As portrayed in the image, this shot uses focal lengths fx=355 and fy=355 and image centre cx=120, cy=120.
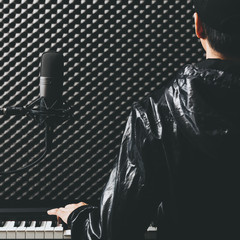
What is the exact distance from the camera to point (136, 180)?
0.86 metres

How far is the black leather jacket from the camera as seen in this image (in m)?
0.79

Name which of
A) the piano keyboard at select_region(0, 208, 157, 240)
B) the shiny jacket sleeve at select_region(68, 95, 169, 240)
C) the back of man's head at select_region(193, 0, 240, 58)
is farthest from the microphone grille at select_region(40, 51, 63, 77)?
the piano keyboard at select_region(0, 208, 157, 240)

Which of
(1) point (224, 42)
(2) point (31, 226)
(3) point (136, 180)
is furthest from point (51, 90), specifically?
(2) point (31, 226)

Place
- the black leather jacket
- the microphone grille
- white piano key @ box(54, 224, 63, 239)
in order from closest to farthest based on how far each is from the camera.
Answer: the black leather jacket → the microphone grille → white piano key @ box(54, 224, 63, 239)

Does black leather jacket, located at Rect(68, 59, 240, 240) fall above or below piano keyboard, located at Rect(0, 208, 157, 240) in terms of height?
above

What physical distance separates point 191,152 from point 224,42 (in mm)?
264

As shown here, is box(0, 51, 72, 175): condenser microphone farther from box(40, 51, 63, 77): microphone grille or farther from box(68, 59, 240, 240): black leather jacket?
box(68, 59, 240, 240): black leather jacket

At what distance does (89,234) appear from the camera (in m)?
0.99

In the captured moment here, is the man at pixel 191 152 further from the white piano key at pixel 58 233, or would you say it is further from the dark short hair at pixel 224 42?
the white piano key at pixel 58 233

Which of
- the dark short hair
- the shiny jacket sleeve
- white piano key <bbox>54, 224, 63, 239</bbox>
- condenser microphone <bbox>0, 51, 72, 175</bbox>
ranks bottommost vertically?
white piano key <bbox>54, 224, 63, 239</bbox>

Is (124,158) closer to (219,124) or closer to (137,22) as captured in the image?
(219,124)

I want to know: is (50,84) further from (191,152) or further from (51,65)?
(191,152)

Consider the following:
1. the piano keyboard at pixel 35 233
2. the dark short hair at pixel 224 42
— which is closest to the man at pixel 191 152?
the dark short hair at pixel 224 42

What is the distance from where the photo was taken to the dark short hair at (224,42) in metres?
0.81
